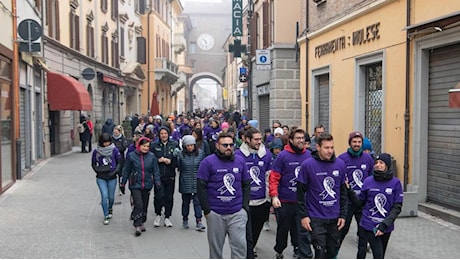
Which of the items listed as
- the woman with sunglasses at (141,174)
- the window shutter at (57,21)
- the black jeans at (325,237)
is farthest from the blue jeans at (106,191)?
the window shutter at (57,21)

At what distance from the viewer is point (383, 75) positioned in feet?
36.4

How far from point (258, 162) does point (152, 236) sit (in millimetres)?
2387

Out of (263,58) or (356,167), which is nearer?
(356,167)

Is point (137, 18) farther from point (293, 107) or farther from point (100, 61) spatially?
point (293, 107)

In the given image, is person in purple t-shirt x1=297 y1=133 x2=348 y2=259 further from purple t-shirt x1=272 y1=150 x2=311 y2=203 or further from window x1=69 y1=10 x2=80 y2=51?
window x1=69 y1=10 x2=80 y2=51

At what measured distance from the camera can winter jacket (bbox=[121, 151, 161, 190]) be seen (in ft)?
27.6

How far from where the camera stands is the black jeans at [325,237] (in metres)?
5.51

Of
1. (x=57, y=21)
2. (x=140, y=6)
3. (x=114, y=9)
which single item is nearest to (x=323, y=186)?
(x=57, y=21)

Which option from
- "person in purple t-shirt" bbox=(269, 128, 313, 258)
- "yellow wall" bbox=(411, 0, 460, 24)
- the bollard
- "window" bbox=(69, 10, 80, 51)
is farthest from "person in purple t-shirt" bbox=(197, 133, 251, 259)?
"window" bbox=(69, 10, 80, 51)

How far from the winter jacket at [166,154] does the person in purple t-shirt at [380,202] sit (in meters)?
4.02

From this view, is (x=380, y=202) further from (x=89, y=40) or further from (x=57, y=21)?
(x=89, y=40)

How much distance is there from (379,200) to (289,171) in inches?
54.8

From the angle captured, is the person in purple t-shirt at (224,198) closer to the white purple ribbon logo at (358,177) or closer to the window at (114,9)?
the white purple ribbon logo at (358,177)

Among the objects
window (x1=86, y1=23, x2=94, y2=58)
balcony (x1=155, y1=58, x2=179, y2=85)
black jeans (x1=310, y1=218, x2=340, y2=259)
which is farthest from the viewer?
balcony (x1=155, y1=58, x2=179, y2=85)
